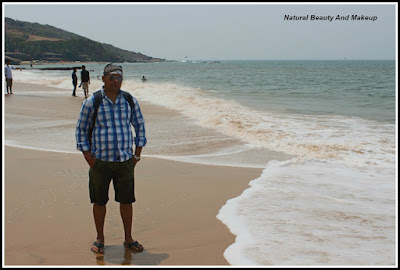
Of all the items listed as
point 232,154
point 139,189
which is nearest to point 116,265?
point 139,189

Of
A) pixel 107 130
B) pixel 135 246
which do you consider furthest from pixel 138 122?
pixel 135 246

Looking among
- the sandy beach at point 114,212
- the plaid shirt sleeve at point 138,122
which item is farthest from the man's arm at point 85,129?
the sandy beach at point 114,212

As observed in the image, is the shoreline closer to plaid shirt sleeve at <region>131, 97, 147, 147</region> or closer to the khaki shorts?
the khaki shorts

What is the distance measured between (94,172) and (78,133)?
358mm

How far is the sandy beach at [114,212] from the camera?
369 centimetres

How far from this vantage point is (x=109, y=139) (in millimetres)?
3496

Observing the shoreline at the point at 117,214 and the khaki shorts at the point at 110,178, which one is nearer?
the khaki shorts at the point at 110,178

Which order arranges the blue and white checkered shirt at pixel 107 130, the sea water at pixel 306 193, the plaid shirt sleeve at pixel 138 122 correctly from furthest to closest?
the sea water at pixel 306 193, the plaid shirt sleeve at pixel 138 122, the blue and white checkered shirt at pixel 107 130

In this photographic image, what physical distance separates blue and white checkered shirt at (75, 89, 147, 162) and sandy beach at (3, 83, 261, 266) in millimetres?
916

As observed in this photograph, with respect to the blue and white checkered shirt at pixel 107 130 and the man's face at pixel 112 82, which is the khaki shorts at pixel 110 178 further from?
the man's face at pixel 112 82

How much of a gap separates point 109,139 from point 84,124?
24 cm

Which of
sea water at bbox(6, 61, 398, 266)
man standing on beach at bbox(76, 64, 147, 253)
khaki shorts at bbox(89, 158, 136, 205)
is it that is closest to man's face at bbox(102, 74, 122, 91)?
man standing on beach at bbox(76, 64, 147, 253)

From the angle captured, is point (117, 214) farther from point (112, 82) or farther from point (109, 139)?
point (112, 82)

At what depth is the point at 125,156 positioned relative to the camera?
141 inches
